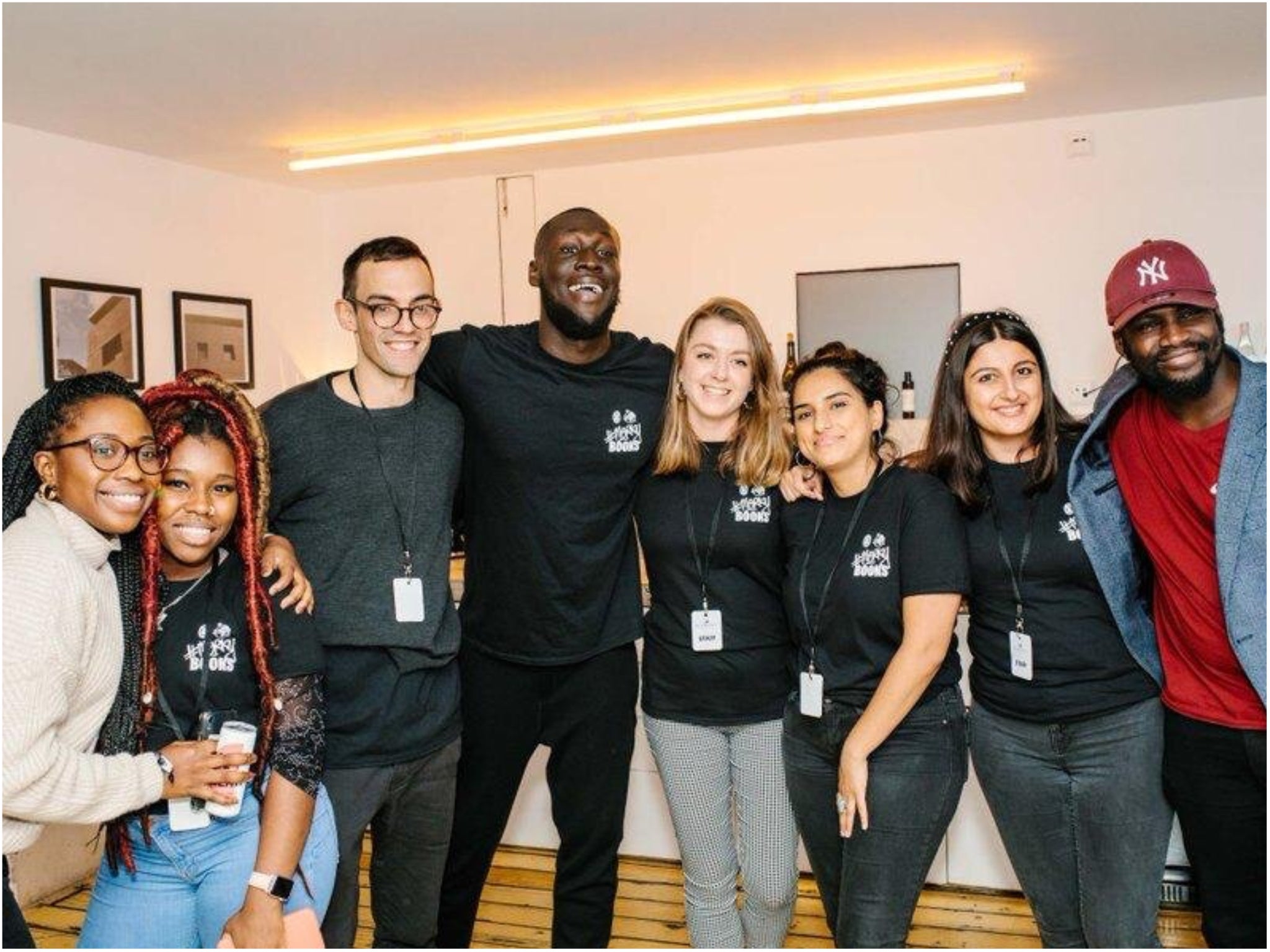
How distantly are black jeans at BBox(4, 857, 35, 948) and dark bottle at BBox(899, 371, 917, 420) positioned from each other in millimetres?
4726

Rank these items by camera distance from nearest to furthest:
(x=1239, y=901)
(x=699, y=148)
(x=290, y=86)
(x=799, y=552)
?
(x=1239, y=901) → (x=799, y=552) → (x=290, y=86) → (x=699, y=148)

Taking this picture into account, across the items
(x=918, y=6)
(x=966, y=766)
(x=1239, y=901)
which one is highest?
(x=918, y=6)

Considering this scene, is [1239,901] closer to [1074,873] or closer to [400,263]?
[1074,873]

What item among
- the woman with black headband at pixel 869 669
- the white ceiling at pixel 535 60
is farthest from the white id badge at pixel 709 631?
the white ceiling at pixel 535 60

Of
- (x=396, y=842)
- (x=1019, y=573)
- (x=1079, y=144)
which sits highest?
(x=1079, y=144)

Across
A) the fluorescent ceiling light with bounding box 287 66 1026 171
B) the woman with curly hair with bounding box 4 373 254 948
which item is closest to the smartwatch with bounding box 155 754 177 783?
the woman with curly hair with bounding box 4 373 254 948

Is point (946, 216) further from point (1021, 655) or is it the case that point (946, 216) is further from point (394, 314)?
point (394, 314)

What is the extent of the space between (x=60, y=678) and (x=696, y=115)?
394 centimetres

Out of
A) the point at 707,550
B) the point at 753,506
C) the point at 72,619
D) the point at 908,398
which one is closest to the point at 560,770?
the point at 707,550

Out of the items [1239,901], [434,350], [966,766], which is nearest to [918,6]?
[434,350]

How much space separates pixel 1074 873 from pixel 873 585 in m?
0.70

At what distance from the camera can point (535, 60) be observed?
4.27 meters

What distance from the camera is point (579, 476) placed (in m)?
2.55

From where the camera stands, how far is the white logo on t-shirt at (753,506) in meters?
2.46
